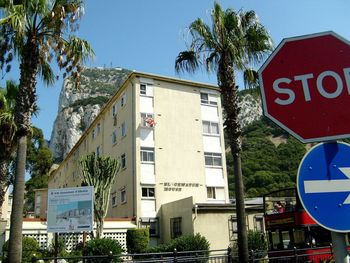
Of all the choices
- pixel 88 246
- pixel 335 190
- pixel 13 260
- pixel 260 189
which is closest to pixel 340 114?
pixel 335 190

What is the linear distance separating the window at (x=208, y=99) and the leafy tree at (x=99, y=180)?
516 inches

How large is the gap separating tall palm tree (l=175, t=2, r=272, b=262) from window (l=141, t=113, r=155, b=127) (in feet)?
56.7

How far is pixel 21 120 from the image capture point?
44.0 ft

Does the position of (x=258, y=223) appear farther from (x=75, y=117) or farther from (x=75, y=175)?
(x=75, y=117)

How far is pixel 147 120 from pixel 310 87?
31.5 m

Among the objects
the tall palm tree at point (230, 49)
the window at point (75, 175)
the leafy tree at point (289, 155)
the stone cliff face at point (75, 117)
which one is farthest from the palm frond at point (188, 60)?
the stone cliff face at point (75, 117)

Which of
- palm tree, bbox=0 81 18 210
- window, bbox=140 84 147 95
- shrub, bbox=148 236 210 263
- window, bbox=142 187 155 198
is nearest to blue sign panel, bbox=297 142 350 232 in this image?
palm tree, bbox=0 81 18 210

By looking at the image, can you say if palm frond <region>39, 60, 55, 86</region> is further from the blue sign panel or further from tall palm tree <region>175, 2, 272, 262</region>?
the blue sign panel

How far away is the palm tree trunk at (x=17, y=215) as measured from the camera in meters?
11.9

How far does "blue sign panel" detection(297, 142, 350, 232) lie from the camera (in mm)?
2611

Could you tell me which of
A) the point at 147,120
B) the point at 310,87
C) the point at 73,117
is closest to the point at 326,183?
the point at 310,87

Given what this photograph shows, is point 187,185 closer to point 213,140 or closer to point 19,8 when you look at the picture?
point 213,140

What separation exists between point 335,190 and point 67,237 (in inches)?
1048

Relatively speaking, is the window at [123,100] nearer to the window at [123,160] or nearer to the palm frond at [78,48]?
the window at [123,160]
